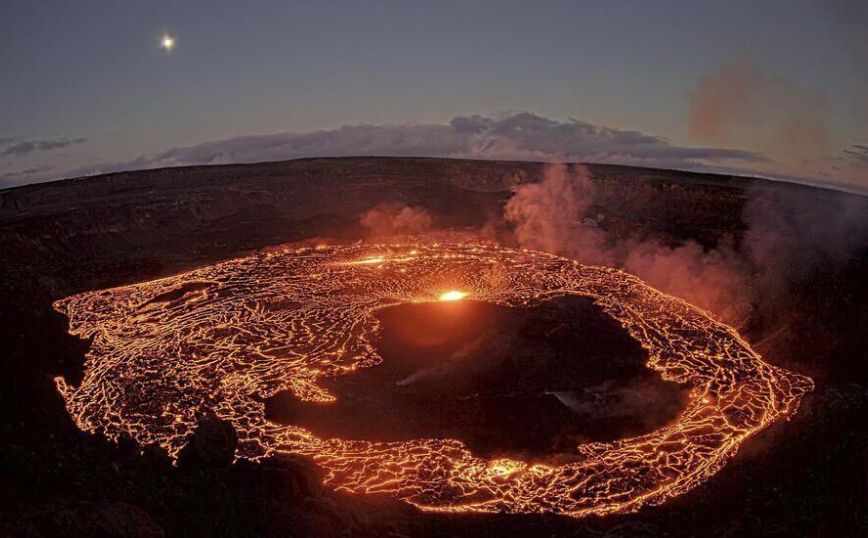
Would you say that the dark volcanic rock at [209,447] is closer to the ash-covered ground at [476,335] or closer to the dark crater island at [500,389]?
the ash-covered ground at [476,335]

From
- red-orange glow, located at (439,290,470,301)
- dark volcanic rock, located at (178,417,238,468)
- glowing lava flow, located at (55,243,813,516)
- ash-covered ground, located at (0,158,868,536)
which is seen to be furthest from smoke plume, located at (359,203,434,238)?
dark volcanic rock, located at (178,417,238,468)

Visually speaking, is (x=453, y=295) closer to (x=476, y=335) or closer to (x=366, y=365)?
(x=476, y=335)

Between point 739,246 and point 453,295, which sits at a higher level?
point 739,246

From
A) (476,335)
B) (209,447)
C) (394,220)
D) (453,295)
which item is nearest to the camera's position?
(209,447)

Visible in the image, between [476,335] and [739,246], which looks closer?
[476,335]

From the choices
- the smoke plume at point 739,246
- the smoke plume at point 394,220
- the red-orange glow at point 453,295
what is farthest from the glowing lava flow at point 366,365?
the smoke plume at point 394,220

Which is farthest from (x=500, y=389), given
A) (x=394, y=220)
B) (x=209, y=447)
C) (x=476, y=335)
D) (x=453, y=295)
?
(x=394, y=220)
